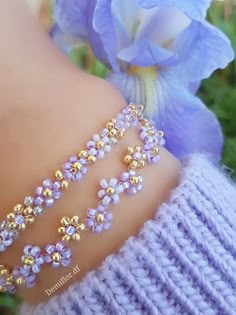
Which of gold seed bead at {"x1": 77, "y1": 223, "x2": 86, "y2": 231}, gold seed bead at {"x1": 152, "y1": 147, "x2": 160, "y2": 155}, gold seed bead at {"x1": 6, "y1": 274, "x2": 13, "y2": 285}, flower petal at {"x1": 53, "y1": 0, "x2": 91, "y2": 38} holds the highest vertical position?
flower petal at {"x1": 53, "y1": 0, "x2": 91, "y2": 38}

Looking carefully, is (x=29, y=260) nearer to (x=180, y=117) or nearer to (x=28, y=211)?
(x=28, y=211)

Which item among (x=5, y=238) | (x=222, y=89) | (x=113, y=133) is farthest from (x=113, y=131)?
(x=222, y=89)

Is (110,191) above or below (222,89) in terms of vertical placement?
below

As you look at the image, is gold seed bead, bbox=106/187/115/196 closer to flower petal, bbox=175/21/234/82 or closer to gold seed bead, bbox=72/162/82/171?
gold seed bead, bbox=72/162/82/171

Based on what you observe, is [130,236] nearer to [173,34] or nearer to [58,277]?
[58,277]

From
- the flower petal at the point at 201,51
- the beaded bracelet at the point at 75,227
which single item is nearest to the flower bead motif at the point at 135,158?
the beaded bracelet at the point at 75,227

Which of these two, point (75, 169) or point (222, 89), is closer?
A: point (75, 169)

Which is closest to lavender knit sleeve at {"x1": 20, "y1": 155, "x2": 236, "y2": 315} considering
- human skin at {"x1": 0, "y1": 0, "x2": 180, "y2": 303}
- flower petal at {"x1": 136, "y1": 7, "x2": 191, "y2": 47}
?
human skin at {"x1": 0, "y1": 0, "x2": 180, "y2": 303}
